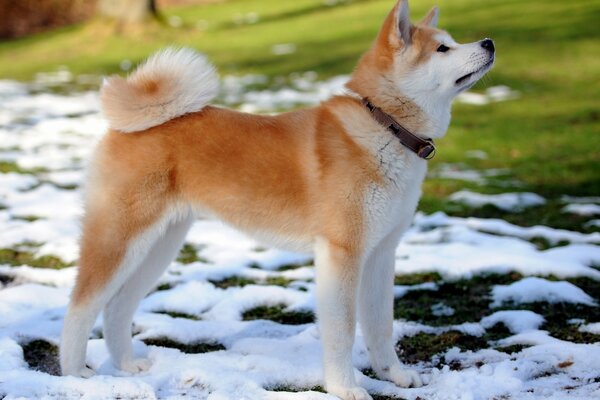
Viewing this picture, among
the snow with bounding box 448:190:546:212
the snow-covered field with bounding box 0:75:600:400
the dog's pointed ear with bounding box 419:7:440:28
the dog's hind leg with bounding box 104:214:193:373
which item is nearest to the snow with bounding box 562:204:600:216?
the snow-covered field with bounding box 0:75:600:400

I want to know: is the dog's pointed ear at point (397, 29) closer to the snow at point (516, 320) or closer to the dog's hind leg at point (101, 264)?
the dog's hind leg at point (101, 264)

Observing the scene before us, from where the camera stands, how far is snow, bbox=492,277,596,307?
4.59 meters

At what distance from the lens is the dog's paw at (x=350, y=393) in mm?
3348

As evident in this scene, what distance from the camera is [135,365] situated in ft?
12.1

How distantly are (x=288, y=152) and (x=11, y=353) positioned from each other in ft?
5.07

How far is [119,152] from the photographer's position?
11.6 feet

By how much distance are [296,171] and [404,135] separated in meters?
0.48

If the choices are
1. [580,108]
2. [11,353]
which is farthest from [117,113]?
[580,108]

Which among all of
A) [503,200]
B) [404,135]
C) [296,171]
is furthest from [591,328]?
[503,200]

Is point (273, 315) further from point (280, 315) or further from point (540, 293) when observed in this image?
point (540, 293)

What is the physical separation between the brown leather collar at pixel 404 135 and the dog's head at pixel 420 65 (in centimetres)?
5

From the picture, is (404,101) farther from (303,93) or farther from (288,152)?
(303,93)

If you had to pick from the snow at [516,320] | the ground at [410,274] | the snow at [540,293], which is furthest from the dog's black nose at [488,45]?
the snow at [540,293]

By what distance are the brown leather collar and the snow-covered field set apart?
51 cm
